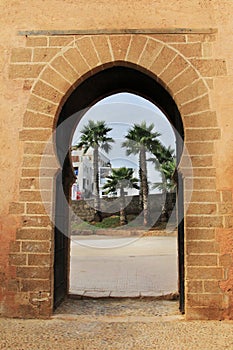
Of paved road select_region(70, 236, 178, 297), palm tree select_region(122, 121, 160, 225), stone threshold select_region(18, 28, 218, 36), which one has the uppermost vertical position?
palm tree select_region(122, 121, 160, 225)

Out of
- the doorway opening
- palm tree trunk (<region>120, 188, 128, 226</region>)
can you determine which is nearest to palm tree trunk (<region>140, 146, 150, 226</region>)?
palm tree trunk (<region>120, 188, 128, 226</region>)

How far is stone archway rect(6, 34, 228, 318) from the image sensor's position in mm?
4188

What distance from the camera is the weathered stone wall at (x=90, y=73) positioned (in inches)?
166

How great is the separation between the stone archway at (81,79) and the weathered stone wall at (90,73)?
0.01m

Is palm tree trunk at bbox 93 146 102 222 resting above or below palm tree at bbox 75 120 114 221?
below

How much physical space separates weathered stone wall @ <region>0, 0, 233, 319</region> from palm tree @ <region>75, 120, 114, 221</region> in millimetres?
23909

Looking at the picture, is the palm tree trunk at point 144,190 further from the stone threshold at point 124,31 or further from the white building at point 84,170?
the stone threshold at point 124,31

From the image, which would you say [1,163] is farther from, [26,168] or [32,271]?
[32,271]

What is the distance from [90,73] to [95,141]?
24808 mm

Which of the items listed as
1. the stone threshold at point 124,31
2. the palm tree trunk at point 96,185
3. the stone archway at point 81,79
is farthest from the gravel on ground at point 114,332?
the palm tree trunk at point 96,185

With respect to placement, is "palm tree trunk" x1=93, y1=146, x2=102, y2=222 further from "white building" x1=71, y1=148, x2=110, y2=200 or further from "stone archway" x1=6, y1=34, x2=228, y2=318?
"stone archway" x1=6, y1=34, x2=228, y2=318

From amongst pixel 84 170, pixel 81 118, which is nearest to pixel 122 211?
pixel 84 170

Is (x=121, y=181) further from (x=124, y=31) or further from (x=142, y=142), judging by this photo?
(x=124, y=31)

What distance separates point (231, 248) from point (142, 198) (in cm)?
2318
